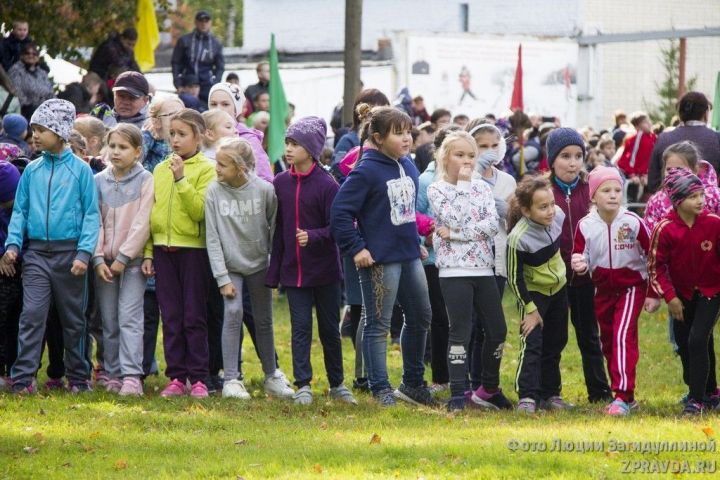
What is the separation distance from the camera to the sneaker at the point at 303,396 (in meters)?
10.0

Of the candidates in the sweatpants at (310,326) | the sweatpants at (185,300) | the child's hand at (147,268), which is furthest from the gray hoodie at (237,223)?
the child's hand at (147,268)

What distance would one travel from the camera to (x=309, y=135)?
33.0 feet

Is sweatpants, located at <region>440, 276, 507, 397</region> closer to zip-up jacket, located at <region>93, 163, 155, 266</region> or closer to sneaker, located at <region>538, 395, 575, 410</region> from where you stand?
sneaker, located at <region>538, 395, 575, 410</region>

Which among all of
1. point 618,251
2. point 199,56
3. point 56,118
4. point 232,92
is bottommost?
point 618,251

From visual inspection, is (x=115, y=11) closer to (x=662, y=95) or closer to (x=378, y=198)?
(x=378, y=198)

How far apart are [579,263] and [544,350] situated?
0.81 metres

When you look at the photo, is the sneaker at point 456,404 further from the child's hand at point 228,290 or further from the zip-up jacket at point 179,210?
the zip-up jacket at point 179,210

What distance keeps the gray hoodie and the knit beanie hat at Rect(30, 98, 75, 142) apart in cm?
128

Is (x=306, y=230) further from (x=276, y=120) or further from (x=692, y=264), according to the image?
(x=276, y=120)

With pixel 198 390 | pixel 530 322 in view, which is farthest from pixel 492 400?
pixel 198 390

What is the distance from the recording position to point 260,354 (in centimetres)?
1076

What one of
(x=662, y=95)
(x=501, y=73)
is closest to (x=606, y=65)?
(x=662, y=95)

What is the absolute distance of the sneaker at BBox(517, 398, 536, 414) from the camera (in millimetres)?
9734

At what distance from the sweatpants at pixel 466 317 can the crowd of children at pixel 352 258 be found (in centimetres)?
2
